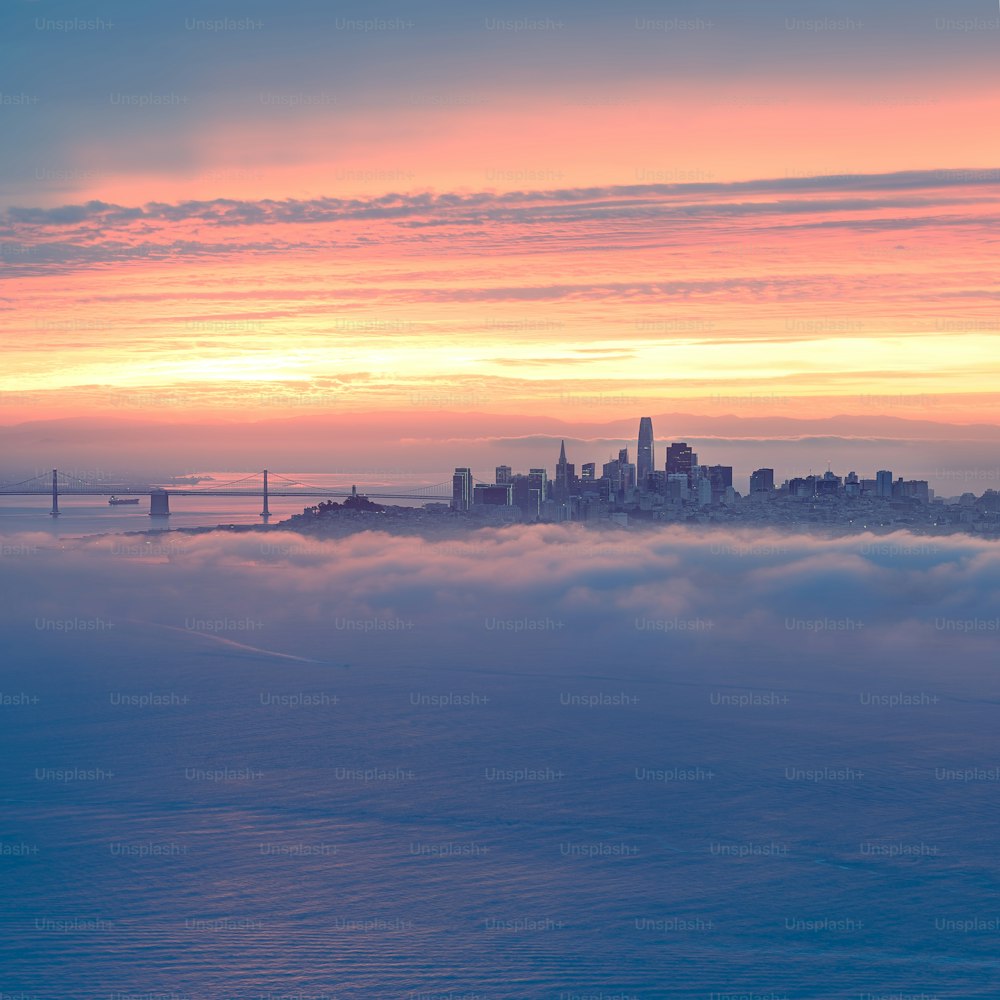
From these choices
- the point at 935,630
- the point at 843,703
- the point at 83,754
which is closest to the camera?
the point at 83,754

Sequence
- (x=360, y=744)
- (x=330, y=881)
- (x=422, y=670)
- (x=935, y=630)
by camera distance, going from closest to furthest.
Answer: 1. (x=330, y=881)
2. (x=360, y=744)
3. (x=422, y=670)
4. (x=935, y=630)

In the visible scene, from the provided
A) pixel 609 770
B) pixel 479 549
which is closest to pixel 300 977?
pixel 609 770

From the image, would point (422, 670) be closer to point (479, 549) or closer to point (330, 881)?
point (330, 881)

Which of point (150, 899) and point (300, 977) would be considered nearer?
point (300, 977)

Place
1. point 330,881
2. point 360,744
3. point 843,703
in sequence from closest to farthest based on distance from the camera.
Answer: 1. point 330,881
2. point 360,744
3. point 843,703

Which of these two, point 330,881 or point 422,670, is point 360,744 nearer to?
point 330,881

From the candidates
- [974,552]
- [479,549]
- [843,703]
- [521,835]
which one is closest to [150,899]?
[521,835]

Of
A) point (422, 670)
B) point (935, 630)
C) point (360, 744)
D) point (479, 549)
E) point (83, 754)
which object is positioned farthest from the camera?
point (479, 549)

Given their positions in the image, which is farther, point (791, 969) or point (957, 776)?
point (957, 776)
